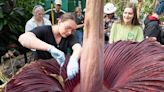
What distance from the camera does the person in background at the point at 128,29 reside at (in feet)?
8.55

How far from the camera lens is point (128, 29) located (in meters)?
2.63

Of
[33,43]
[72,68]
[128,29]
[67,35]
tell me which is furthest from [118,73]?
[128,29]

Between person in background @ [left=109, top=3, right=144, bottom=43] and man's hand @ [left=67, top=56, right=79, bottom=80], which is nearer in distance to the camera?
man's hand @ [left=67, top=56, right=79, bottom=80]

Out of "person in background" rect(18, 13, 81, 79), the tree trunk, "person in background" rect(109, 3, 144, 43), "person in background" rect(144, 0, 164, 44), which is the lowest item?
"person in background" rect(144, 0, 164, 44)

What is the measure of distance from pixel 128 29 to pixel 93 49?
5.32ft

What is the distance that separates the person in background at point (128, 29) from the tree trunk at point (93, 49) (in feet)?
4.97

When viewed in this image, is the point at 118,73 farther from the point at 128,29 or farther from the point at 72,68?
the point at 128,29

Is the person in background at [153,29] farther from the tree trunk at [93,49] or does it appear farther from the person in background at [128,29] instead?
the tree trunk at [93,49]

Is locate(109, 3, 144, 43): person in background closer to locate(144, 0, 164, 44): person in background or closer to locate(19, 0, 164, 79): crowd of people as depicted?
locate(19, 0, 164, 79): crowd of people

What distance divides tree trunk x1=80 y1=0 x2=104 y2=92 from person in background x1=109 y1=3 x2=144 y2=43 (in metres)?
1.52

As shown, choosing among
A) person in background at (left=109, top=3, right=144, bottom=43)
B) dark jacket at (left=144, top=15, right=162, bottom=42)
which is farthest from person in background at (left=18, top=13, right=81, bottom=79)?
dark jacket at (left=144, top=15, right=162, bottom=42)

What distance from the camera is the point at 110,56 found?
4.12 ft

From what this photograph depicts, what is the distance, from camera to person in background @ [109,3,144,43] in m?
2.61

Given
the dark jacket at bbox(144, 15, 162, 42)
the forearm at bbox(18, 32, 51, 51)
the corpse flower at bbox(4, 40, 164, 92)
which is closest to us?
the corpse flower at bbox(4, 40, 164, 92)
